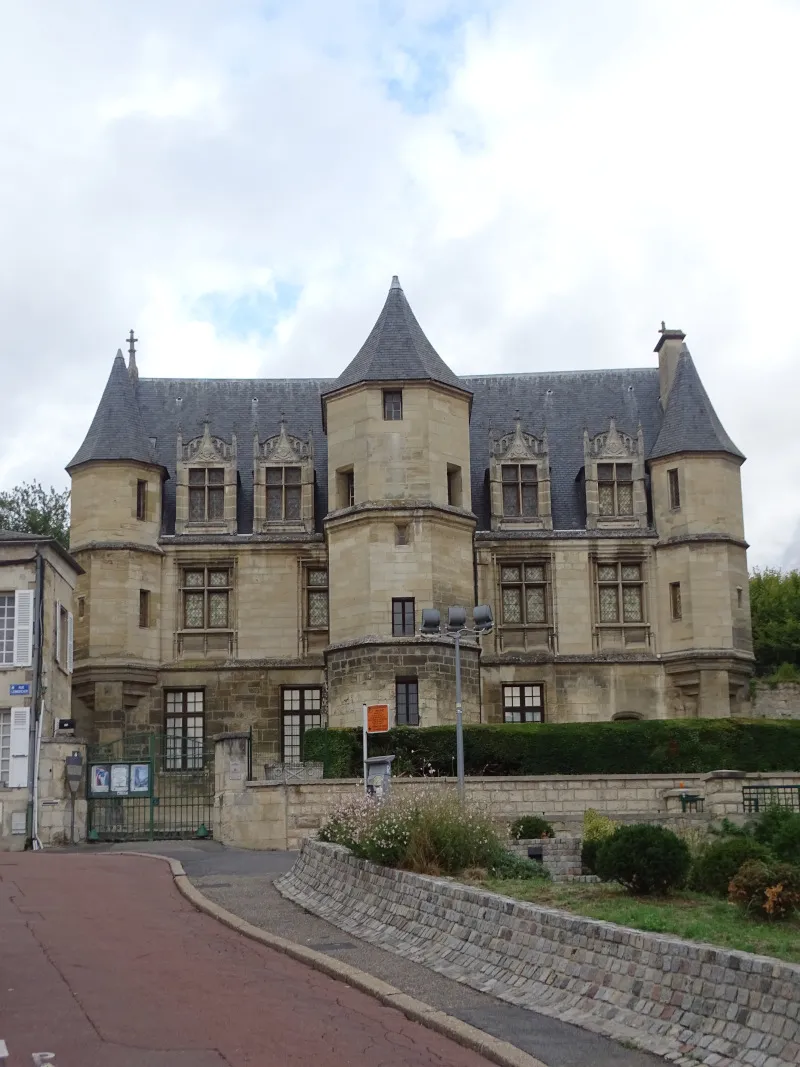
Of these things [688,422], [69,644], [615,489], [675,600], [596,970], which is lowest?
[596,970]

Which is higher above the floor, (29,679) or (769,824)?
(29,679)

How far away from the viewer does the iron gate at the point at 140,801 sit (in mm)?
29750

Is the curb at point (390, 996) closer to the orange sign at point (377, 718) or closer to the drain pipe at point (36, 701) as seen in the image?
the orange sign at point (377, 718)

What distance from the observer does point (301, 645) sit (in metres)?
37.6

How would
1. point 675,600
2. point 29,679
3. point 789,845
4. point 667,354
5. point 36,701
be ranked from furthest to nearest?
point 667,354, point 675,600, point 29,679, point 36,701, point 789,845

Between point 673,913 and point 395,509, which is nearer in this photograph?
point 673,913

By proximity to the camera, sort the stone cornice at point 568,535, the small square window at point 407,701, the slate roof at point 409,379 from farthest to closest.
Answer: the stone cornice at point 568,535
the slate roof at point 409,379
the small square window at point 407,701

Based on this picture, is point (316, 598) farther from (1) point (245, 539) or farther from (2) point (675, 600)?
(2) point (675, 600)

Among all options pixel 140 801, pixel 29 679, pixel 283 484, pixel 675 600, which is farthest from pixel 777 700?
pixel 29 679

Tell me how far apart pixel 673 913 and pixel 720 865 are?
69.7 inches

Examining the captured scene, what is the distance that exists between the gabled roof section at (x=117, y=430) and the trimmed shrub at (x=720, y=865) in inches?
1013

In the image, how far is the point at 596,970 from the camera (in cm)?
1172

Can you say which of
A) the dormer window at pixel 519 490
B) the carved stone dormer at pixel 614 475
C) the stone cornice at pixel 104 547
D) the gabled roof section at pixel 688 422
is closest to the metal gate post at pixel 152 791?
the stone cornice at pixel 104 547

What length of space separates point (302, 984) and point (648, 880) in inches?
155
